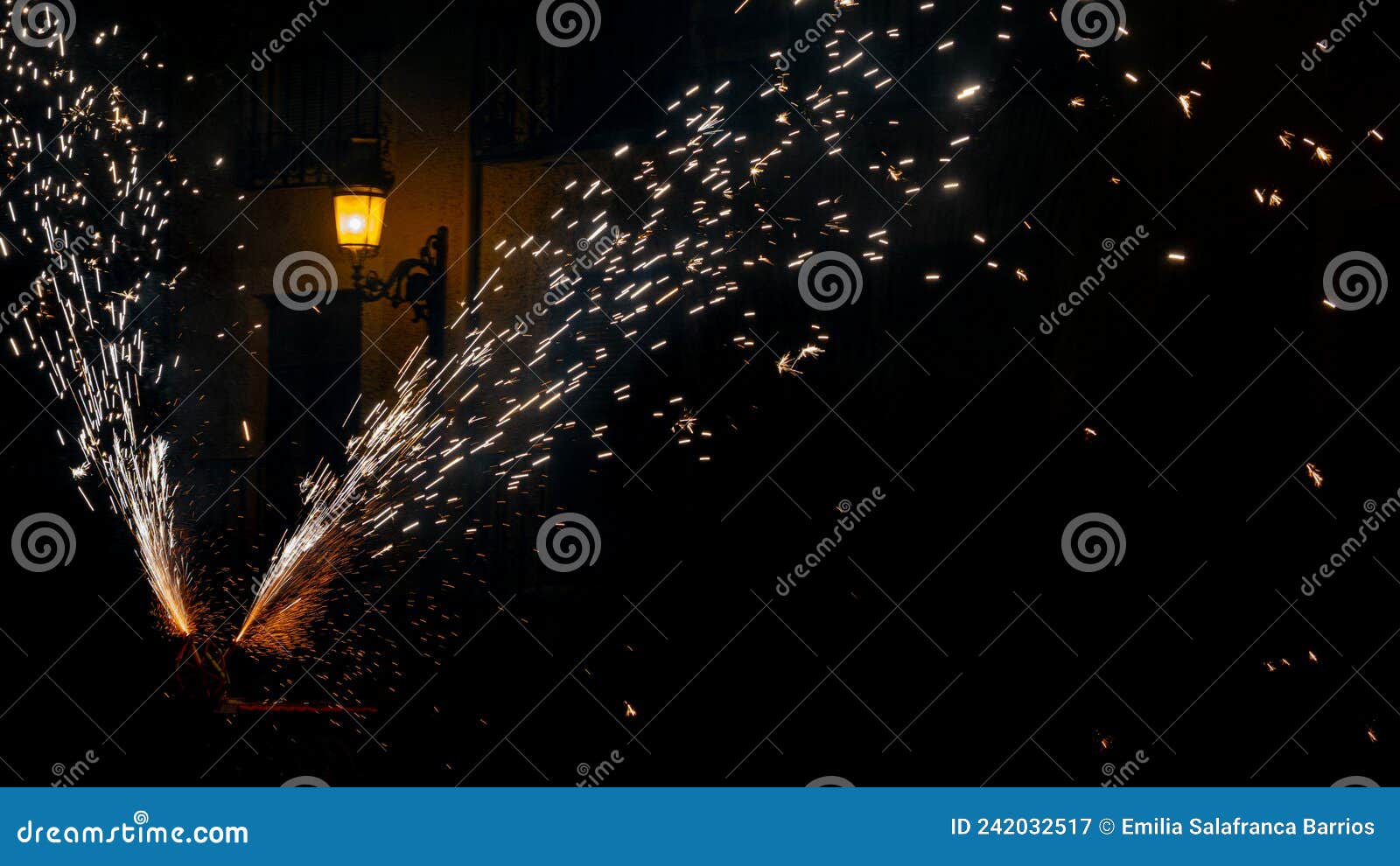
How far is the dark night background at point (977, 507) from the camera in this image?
4.96 m

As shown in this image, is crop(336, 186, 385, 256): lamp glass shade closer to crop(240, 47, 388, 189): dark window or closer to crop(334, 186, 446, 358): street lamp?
crop(334, 186, 446, 358): street lamp

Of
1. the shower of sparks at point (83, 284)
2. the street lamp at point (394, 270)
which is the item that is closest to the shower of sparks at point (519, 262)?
the shower of sparks at point (83, 284)

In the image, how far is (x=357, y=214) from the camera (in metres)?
5.68

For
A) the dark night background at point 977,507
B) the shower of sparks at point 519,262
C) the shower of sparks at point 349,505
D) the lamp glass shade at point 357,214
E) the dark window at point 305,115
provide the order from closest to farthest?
the dark night background at point 977,507 → the shower of sparks at point 519,262 → the lamp glass shade at point 357,214 → the shower of sparks at point 349,505 → the dark window at point 305,115

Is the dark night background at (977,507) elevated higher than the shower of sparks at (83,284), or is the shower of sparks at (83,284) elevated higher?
the dark night background at (977,507)

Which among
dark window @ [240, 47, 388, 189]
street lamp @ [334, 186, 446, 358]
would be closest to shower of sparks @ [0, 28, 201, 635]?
dark window @ [240, 47, 388, 189]

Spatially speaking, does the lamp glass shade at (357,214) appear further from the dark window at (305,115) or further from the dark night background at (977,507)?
the dark window at (305,115)

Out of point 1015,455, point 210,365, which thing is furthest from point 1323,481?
point 210,365

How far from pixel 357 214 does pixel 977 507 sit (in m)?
3.16

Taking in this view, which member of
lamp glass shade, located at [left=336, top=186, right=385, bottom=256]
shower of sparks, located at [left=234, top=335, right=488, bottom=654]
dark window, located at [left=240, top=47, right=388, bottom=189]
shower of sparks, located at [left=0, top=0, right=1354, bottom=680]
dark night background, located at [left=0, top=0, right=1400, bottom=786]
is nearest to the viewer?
dark night background, located at [left=0, top=0, right=1400, bottom=786]

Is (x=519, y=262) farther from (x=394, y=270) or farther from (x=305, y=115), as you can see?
(x=305, y=115)

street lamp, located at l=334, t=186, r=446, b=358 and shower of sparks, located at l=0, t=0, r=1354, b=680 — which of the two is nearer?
shower of sparks, located at l=0, t=0, r=1354, b=680

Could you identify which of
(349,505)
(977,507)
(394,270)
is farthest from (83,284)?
(977,507)

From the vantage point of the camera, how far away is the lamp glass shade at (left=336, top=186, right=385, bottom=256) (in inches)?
223
